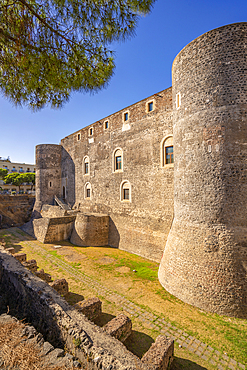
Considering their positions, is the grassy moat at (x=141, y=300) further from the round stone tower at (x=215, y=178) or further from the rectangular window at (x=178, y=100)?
the rectangular window at (x=178, y=100)

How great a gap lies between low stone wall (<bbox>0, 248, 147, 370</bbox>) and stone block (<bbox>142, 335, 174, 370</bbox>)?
0.50 metres

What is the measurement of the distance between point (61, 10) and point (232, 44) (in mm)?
6084

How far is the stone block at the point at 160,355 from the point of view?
168 inches

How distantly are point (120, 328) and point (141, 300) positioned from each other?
2763 millimetres

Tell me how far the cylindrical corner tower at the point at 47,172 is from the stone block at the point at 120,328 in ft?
69.5

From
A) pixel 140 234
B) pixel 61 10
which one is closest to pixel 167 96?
pixel 61 10

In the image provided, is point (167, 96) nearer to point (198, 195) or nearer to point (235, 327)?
point (198, 195)

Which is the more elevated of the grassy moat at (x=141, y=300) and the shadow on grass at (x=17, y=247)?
the shadow on grass at (x=17, y=247)

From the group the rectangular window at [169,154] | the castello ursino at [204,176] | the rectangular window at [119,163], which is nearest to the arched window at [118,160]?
the rectangular window at [119,163]

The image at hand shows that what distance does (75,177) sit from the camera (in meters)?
22.2

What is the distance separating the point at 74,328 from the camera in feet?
13.6

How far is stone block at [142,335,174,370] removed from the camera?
425cm

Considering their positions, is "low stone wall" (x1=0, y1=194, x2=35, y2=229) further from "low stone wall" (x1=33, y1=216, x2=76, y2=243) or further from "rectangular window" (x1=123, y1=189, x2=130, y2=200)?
"rectangular window" (x1=123, y1=189, x2=130, y2=200)

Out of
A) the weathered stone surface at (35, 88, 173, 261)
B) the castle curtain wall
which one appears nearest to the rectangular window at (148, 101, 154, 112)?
the castle curtain wall
